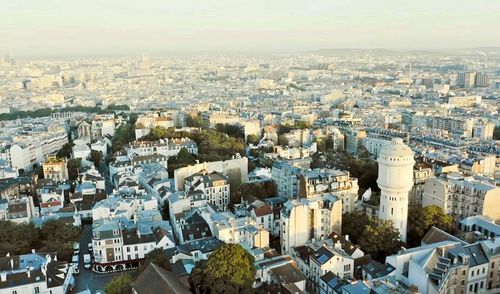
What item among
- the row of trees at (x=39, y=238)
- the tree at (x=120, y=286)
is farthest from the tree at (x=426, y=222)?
the row of trees at (x=39, y=238)

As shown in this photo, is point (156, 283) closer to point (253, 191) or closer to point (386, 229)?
point (386, 229)

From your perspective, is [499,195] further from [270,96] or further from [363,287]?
[270,96]

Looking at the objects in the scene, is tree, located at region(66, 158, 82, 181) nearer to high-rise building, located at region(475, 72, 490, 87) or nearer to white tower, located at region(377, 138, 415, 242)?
white tower, located at region(377, 138, 415, 242)

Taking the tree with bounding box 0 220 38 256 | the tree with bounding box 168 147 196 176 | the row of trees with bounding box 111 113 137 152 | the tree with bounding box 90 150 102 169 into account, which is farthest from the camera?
the row of trees with bounding box 111 113 137 152

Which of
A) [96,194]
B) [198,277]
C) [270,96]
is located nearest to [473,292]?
[198,277]

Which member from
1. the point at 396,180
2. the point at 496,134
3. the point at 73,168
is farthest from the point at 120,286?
the point at 496,134

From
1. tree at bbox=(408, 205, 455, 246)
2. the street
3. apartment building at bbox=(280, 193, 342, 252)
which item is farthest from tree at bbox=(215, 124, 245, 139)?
the street
